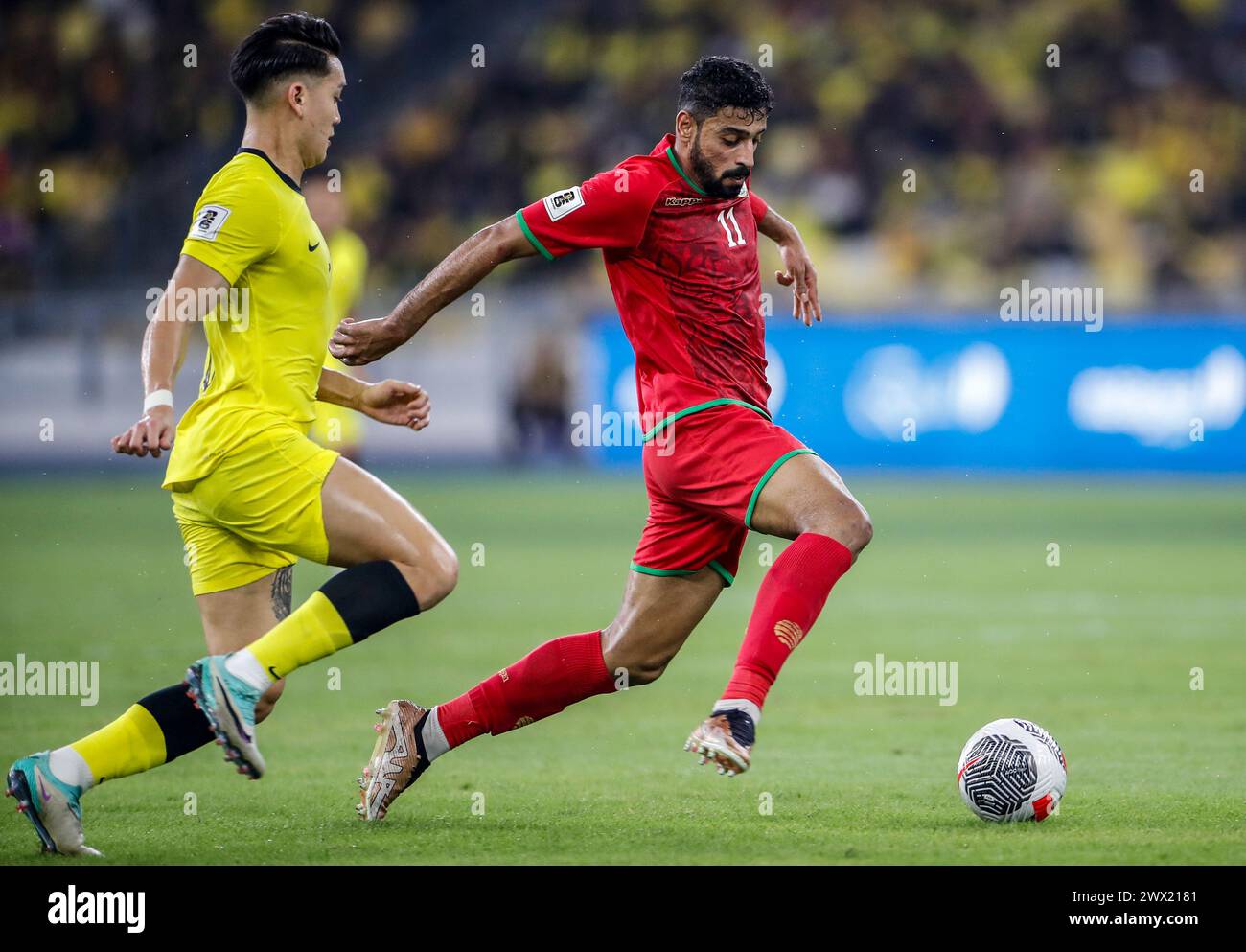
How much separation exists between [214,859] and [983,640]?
5.66 m

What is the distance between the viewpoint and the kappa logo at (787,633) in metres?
4.65

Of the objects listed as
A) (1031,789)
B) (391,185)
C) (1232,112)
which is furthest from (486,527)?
(1232,112)

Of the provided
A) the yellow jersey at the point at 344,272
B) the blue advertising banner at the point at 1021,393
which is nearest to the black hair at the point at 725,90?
the yellow jersey at the point at 344,272

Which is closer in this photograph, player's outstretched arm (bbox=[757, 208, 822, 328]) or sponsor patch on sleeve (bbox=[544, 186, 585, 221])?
sponsor patch on sleeve (bbox=[544, 186, 585, 221])

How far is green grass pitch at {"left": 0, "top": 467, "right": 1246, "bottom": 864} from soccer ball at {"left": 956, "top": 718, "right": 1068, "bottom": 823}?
0.09 m

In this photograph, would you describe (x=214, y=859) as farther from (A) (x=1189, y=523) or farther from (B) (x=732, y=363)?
(A) (x=1189, y=523)

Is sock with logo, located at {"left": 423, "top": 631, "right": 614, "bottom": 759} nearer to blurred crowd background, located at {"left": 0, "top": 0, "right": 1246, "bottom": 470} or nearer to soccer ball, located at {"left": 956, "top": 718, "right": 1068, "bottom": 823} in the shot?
soccer ball, located at {"left": 956, "top": 718, "right": 1068, "bottom": 823}

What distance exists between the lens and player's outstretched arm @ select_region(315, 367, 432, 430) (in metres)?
4.99

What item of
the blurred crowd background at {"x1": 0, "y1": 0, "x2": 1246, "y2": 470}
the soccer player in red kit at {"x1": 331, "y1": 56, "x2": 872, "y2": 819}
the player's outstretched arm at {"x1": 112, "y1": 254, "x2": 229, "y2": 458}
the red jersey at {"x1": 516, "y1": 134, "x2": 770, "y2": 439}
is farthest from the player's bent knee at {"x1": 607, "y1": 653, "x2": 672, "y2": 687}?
the blurred crowd background at {"x1": 0, "y1": 0, "x2": 1246, "y2": 470}

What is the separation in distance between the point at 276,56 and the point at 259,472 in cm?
121

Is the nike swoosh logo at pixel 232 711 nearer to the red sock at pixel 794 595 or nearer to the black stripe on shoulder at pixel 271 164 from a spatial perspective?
the red sock at pixel 794 595

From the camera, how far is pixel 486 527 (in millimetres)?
14852

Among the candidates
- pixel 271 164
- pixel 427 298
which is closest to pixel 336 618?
pixel 427 298

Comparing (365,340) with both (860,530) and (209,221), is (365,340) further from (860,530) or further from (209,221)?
(860,530)
